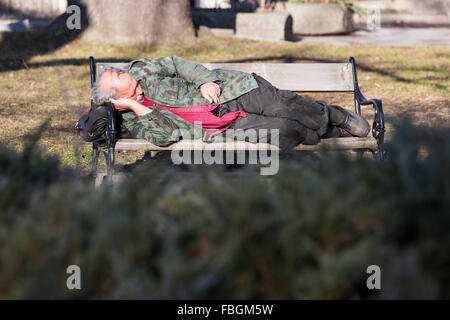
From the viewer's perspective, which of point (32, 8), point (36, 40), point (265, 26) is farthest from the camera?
point (32, 8)

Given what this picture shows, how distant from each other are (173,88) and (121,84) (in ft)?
1.52

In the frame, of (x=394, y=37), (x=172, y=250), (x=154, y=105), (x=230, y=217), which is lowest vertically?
(x=172, y=250)

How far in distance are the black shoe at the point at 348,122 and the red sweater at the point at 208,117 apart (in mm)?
709

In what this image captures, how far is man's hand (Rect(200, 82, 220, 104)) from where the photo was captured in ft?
14.4

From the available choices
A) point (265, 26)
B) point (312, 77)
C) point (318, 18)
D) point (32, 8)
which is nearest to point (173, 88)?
point (312, 77)

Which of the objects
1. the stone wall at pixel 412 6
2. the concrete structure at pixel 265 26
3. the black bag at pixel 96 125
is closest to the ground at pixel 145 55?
the concrete structure at pixel 265 26

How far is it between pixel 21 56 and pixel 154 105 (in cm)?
737

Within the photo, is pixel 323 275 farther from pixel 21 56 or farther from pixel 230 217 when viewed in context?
pixel 21 56

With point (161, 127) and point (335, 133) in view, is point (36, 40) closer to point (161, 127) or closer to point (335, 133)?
point (161, 127)

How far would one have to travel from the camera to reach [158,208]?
1.82 metres

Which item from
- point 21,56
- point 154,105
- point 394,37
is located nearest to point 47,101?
point 21,56

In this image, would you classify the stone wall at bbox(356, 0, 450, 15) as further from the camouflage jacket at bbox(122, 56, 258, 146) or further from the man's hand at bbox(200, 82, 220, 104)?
the man's hand at bbox(200, 82, 220, 104)

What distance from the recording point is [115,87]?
167 inches

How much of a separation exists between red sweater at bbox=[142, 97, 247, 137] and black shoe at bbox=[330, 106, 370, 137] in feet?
2.33
